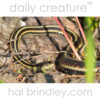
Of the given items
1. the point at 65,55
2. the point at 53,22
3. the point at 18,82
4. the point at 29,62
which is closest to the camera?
the point at 18,82

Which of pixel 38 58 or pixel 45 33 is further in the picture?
pixel 45 33

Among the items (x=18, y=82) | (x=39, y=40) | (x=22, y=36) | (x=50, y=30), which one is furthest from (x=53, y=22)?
(x=18, y=82)

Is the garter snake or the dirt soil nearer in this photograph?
the dirt soil

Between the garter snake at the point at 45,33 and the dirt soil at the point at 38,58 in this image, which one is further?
the garter snake at the point at 45,33

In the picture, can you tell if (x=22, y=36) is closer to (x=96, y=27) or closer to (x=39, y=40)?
(x=39, y=40)

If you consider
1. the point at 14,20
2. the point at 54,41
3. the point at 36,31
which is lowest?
the point at 54,41

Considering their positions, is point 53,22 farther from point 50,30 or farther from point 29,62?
point 29,62

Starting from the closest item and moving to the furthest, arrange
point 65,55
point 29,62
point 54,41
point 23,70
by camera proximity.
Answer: point 23,70 < point 29,62 < point 65,55 < point 54,41

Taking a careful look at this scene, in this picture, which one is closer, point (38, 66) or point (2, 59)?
point (2, 59)

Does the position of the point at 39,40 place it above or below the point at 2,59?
above

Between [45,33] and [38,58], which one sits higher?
[45,33]

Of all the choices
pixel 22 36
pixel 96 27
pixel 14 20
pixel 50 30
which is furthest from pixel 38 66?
pixel 96 27
